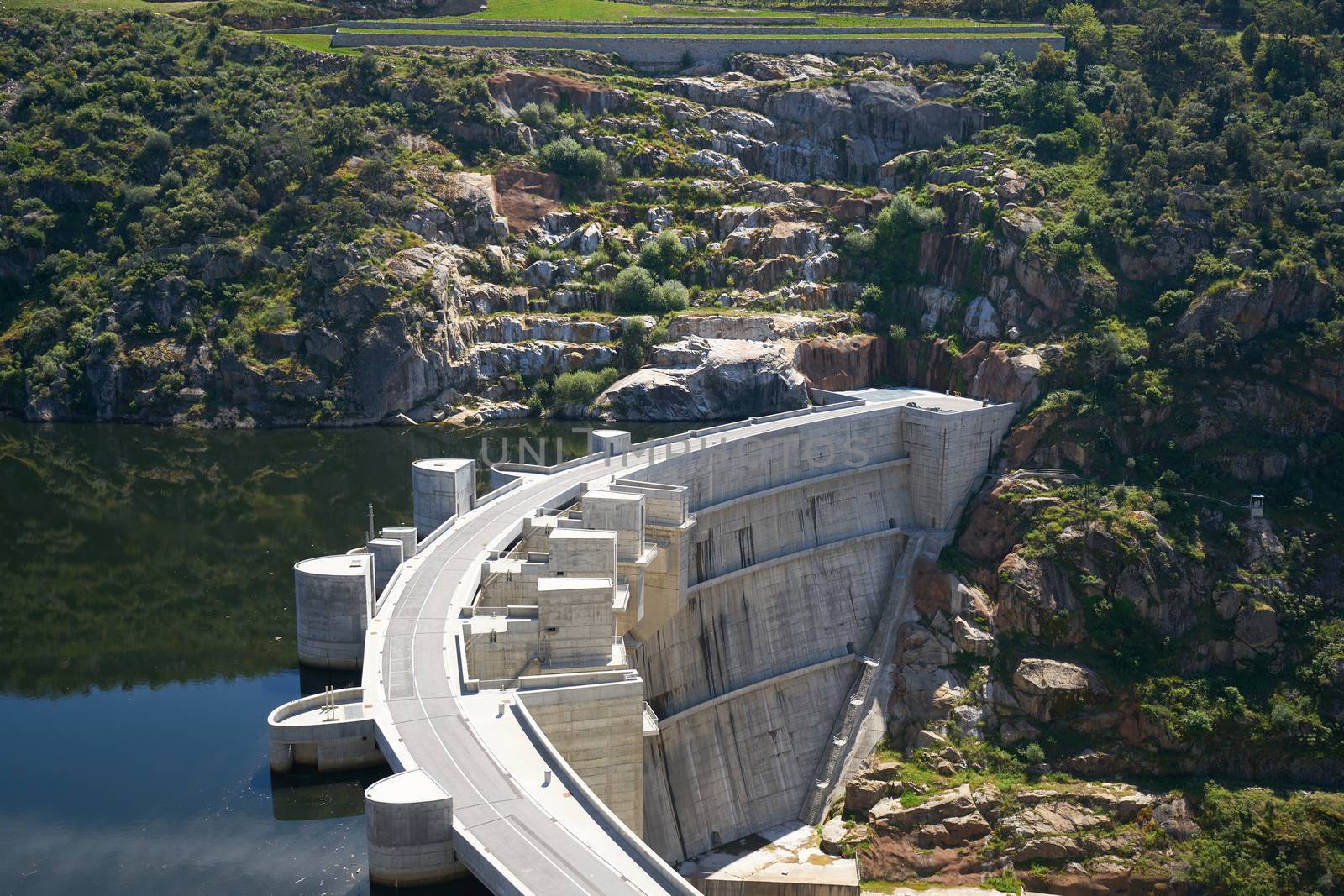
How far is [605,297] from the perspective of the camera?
102 metres

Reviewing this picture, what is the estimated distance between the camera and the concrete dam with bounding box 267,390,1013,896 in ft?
99.6

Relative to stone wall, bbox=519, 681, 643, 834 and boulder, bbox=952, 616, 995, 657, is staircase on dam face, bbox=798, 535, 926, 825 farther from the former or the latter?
stone wall, bbox=519, 681, 643, 834

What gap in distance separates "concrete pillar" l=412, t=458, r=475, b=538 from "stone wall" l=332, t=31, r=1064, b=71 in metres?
77.6

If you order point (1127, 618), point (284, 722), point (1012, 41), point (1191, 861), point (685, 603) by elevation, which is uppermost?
point (1012, 41)

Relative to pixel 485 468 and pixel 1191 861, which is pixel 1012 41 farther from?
pixel 1191 861

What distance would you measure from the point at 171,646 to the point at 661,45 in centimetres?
8619

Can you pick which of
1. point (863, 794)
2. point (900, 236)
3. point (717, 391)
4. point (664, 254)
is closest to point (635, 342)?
point (717, 391)

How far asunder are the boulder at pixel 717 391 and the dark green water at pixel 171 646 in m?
4.70

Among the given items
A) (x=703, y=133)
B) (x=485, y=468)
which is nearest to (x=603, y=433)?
(x=485, y=468)

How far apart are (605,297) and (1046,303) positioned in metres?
34.5

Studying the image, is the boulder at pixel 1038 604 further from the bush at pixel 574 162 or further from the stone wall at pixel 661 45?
the stone wall at pixel 661 45

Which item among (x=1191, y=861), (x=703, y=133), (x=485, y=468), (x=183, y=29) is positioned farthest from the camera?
(x=183, y=29)

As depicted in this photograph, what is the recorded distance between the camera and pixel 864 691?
6038 cm

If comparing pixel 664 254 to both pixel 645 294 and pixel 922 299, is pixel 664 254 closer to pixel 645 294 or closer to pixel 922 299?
pixel 645 294
